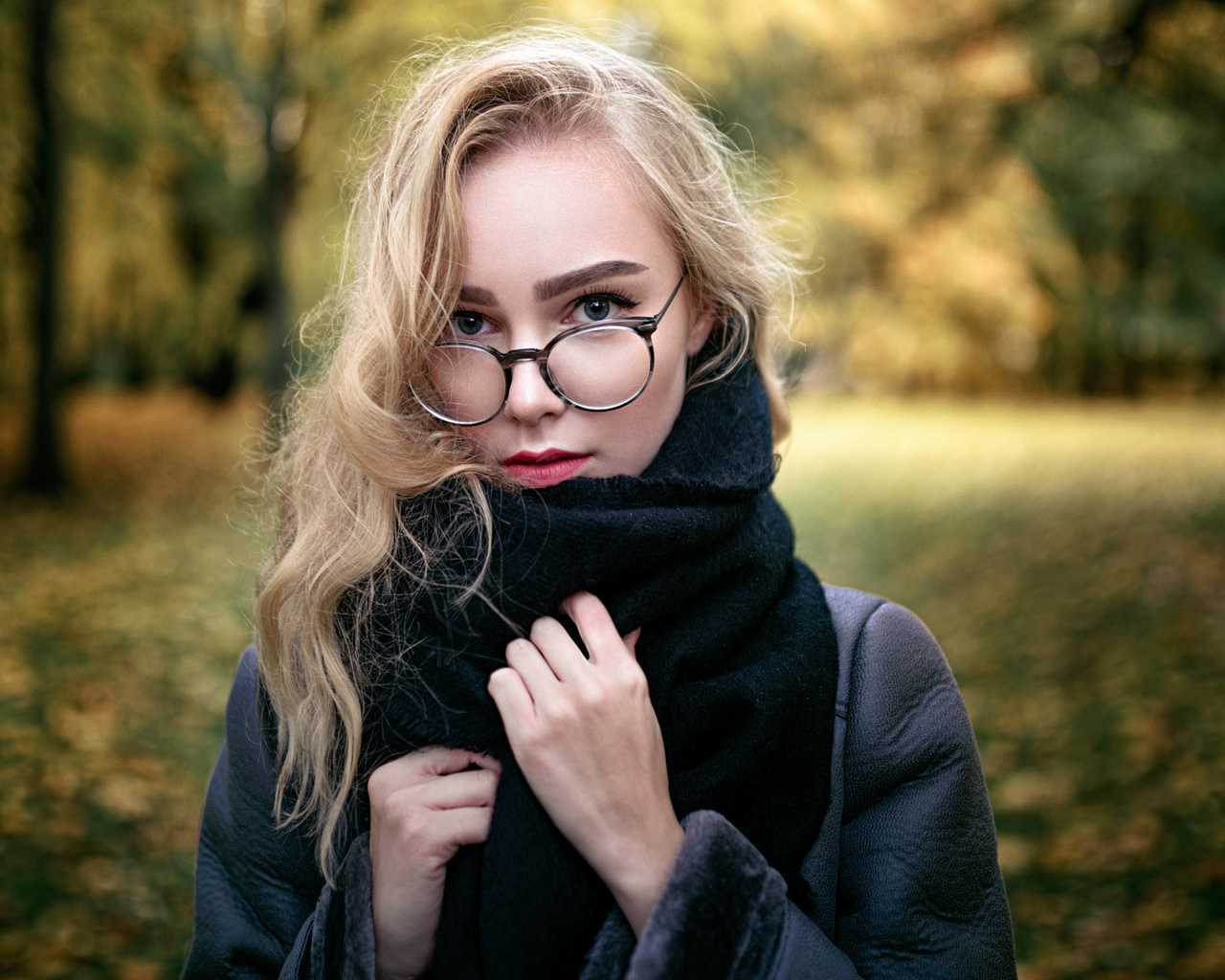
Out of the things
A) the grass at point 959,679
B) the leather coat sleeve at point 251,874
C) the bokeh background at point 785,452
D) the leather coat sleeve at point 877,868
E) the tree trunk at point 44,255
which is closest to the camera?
the leather coat sleeve at point 877,868

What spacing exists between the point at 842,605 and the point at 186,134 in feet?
32.1

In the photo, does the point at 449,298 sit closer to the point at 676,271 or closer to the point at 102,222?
the point at 676,271

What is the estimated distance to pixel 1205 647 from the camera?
5719mm

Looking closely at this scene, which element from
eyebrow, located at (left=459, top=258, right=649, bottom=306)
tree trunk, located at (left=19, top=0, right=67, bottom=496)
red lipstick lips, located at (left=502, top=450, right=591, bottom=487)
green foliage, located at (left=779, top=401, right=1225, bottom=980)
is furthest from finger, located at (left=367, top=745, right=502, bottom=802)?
tree trunk, located at (left=19, top=0, right=67, bottom=496)

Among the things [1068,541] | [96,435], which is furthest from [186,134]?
[1068,541]

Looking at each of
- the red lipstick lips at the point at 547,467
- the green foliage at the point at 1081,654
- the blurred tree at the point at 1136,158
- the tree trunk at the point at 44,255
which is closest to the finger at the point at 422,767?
the red lipstick lips at the point at 547,467

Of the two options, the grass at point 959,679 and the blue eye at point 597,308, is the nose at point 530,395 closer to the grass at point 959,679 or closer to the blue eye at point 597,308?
the blue eye at point 597,308

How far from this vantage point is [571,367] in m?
1.29

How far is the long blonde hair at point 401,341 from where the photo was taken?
4.31 ft

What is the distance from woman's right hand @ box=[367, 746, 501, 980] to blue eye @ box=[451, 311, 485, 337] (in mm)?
581

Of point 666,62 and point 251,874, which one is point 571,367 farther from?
point 666,62

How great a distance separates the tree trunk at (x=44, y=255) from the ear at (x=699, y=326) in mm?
8866

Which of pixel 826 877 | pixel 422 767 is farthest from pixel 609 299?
pixel 826 877

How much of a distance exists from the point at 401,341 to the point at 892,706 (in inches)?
34.4
